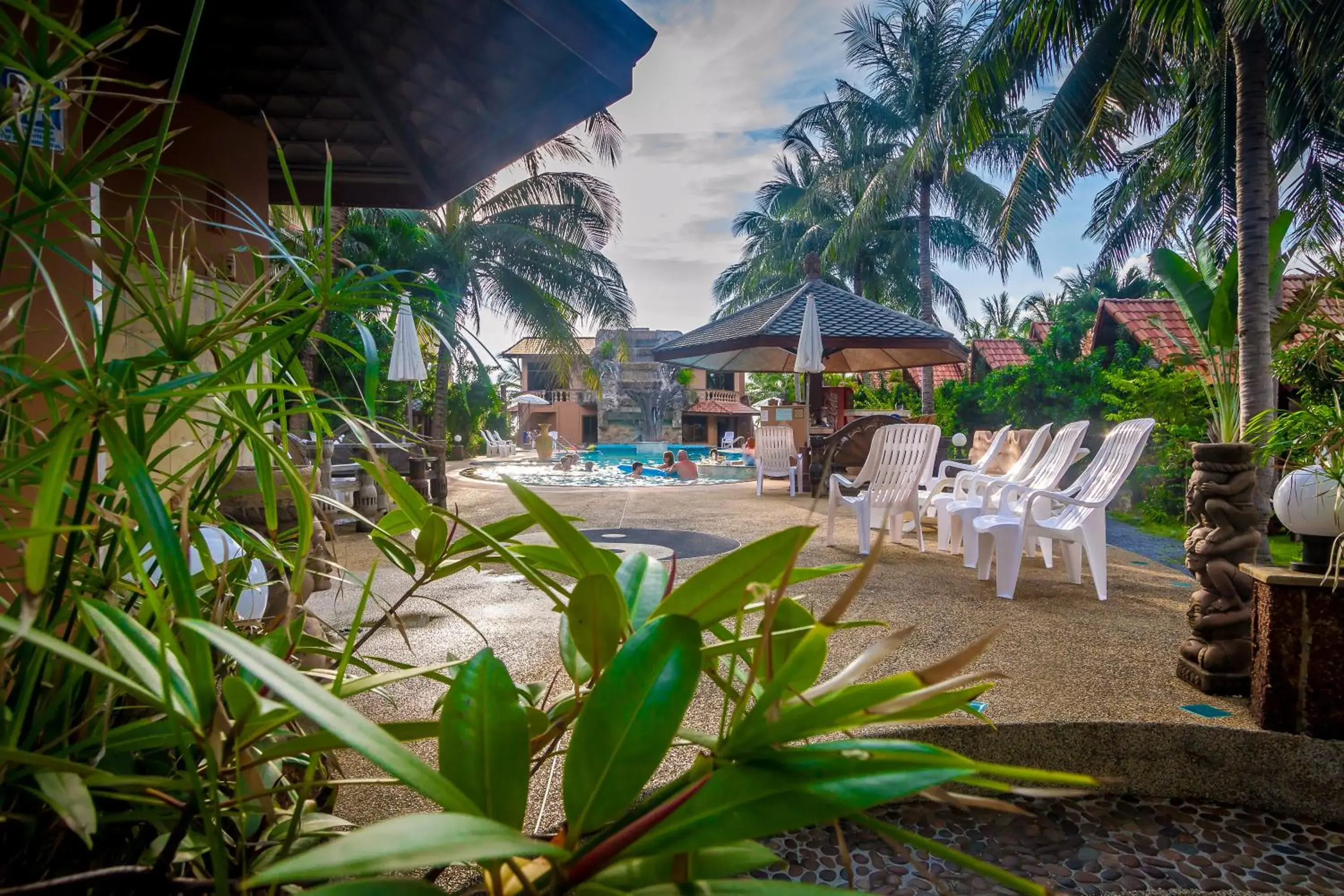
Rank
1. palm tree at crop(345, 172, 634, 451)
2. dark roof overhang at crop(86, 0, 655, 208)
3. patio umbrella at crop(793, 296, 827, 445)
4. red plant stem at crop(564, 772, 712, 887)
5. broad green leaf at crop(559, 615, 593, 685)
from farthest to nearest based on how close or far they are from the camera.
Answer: palm tree at crop(345, 172, 634, 451) < patio umbrella at crop(793, 296, 827, 445) < dark roof overhang at crop(86, 0, 655, 208) < broad green leaf at crop(559, 615, 593, 685) < red plant stem at crop(564, 772, 712, 887)

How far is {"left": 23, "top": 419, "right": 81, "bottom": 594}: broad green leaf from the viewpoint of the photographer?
32 cm

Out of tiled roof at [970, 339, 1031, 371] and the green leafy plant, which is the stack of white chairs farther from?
the green leafy plant

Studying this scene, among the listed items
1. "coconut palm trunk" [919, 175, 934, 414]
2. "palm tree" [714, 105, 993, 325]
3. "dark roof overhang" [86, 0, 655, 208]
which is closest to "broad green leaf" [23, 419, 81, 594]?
"dark roof overhang" [86, 0, 655, 208]

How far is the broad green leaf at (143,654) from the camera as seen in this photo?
37cm

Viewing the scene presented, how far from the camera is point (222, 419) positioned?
0.58 meters

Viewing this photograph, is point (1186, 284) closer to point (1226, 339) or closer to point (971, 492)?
point (971, 492)

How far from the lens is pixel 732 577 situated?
17.5 inches

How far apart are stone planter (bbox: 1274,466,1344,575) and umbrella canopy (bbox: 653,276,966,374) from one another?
610 centimetres

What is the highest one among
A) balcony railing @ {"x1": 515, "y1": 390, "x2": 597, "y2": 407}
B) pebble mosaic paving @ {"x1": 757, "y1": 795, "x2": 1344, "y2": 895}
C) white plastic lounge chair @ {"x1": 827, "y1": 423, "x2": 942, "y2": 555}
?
balcony railing @ {"x1": 515, "y1": 390, "x2": 597, "y2": 407}

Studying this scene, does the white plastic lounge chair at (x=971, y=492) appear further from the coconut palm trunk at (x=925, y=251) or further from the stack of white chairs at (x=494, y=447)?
the stack of white chairs at (x=494, y=447)

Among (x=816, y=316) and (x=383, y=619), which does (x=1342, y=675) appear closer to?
(x=383, y=619)

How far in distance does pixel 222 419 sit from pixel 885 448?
5810 mm

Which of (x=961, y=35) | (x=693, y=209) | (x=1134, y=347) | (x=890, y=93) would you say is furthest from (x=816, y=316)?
(x=693, y=209)

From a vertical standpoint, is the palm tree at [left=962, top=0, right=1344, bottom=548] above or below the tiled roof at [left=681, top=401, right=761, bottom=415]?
above
